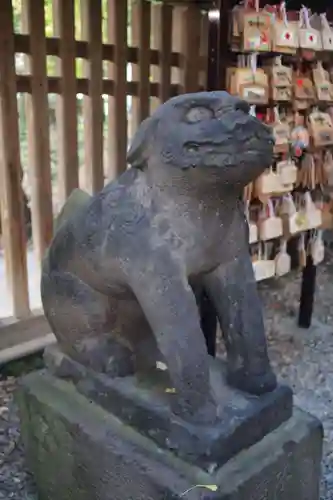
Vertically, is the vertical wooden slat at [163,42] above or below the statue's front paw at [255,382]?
above

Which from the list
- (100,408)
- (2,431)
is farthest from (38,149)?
(100,408)

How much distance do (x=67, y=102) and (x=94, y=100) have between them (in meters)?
0.10

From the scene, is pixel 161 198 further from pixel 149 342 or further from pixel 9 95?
pixel 9 95

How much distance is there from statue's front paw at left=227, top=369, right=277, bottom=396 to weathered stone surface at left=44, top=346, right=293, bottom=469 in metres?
0.01

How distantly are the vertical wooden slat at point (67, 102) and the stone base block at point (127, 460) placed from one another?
899 mm

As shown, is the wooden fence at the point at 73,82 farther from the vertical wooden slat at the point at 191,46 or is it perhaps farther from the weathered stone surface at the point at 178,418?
the weathered stone surface at the point at 178,418

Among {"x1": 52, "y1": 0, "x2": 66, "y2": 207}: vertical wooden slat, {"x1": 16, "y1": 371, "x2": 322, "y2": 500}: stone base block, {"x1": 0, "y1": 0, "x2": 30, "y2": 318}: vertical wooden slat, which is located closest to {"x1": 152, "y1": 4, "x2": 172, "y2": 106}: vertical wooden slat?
{"x1": 52, "y1": 0, "x2": 66, "y2": 207}: vertical wooden slat

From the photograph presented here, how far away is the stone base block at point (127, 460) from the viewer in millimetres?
906

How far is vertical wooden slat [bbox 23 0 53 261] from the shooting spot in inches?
68.1

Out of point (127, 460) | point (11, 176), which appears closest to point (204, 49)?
point (11, 176)

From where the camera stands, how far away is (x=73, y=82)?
183 cm

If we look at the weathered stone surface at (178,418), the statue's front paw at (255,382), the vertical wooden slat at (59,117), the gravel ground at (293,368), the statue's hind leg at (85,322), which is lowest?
the gravel ground at (293,368)

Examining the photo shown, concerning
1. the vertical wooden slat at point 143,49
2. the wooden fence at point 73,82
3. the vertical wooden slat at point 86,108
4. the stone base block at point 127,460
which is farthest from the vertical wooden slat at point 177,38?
the stone base block at point 127,460

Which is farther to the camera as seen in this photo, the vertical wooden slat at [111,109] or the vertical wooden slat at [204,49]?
the vertical wooden slat at [204,49]
